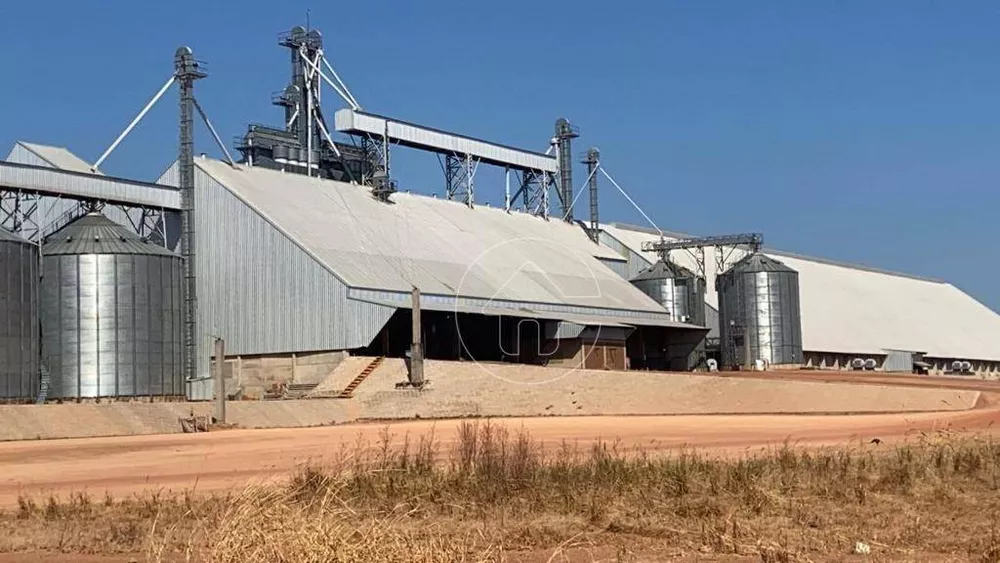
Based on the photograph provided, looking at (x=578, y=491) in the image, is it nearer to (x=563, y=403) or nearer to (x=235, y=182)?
(x=563, y=403)

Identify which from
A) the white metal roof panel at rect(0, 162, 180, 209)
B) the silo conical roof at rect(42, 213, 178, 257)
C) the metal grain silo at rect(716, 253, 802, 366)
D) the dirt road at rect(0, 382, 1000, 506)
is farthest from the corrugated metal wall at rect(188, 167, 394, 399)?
the metal grain silo at rect(716, 253, 802, 366)

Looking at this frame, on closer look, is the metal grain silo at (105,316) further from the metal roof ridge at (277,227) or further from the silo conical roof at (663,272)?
the silo conical roof at (663,272)

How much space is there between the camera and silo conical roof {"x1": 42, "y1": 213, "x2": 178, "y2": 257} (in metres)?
72.5

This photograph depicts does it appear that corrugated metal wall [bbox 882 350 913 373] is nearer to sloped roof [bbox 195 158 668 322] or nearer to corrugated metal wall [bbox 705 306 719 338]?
corrugated metal wall [bbox 705 306 719 338]

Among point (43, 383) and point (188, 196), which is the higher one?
point (188, 196)

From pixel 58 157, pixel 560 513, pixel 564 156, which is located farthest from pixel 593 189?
pixel 560 513

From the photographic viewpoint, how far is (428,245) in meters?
89.2

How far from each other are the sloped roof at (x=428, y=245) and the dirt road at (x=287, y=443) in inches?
844

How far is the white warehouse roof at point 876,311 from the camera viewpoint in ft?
398

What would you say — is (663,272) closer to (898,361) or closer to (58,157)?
(898,361)

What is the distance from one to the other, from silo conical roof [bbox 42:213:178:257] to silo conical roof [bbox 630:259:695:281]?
157ft

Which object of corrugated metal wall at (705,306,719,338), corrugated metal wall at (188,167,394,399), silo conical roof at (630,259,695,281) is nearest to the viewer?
corrugated metal wall at (188,167,394,399)

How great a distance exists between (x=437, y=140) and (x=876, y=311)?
5663 cm

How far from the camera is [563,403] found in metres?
68.9
